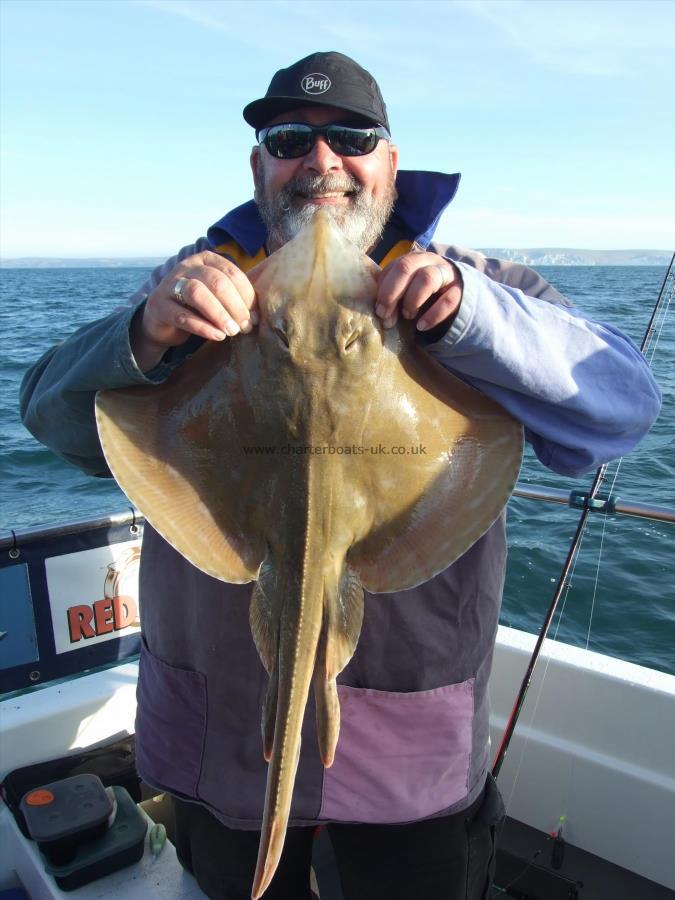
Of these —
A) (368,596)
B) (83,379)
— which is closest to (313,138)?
(83,379)

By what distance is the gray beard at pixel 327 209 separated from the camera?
8.29ft

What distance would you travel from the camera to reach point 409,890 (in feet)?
7.75

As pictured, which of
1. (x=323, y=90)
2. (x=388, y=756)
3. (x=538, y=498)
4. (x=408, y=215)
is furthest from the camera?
(x=538, y=498)

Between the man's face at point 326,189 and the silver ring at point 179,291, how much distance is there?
77cm

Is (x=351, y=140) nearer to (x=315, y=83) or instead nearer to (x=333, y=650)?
(x=315, y=83)

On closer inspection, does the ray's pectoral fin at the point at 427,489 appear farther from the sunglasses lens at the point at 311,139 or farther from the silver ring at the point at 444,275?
the sunglasses lens at the point at 311,139

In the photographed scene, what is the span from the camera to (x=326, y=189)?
2.54 metres

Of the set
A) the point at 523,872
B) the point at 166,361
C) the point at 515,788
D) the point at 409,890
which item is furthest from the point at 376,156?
the point at 523,872

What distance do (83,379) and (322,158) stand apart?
116cm

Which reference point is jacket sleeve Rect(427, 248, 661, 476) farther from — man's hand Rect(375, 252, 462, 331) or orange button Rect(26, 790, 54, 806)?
orange button Rect(26, 790, 54, 806)

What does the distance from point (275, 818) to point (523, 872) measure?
2.50 m

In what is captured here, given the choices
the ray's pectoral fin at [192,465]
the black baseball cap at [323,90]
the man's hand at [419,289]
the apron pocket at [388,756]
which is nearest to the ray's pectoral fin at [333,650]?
the ray's pectoral fin at [192,465]

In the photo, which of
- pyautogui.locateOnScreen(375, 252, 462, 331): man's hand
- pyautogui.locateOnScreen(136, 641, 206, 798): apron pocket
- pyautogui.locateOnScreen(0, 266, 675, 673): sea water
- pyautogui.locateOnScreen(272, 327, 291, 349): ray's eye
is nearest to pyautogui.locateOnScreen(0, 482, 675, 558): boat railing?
pyautogui.locateOnScreen(0, 266, 675, 673): sea water

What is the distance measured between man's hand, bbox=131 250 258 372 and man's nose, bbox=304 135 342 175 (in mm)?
840
